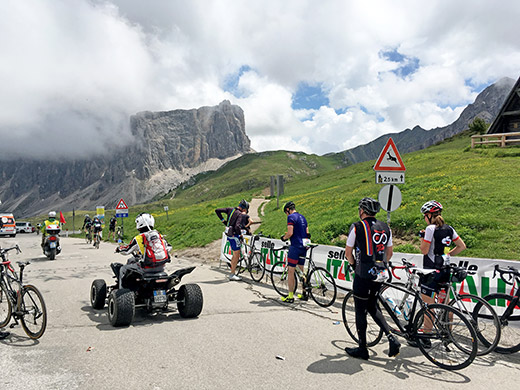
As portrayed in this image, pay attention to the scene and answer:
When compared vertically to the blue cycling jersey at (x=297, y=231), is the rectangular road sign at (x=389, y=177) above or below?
above

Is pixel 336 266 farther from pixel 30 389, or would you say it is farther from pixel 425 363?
pixel 30 389

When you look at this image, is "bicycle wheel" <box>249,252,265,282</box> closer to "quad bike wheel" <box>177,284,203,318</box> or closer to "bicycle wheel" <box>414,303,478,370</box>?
"quad bike wheel" <box>177,284,203,318</box>

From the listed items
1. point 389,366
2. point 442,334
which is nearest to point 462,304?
point 442,334

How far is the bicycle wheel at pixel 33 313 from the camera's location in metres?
5.72

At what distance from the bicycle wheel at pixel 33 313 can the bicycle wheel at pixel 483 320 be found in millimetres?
5892

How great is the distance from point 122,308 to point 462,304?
5134 mm

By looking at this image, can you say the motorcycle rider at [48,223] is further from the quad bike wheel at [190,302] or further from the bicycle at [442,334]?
the bicycle at [442,334]

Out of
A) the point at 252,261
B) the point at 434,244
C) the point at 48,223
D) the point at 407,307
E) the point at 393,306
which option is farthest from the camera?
the point at 48,223

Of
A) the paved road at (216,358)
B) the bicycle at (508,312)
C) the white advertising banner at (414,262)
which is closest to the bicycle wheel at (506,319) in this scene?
the bicycle at (508,312)

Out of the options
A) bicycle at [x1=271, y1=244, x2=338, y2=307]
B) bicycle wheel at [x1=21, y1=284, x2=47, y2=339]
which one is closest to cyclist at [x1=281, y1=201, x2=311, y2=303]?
bicycle at [x1=271, y1=244, x2=338, y2=307]

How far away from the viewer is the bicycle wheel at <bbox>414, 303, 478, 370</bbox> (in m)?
4.84

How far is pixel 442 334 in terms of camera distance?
5039mm

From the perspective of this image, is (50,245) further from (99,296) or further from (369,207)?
(369,207)

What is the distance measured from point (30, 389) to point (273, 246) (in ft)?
27.2
